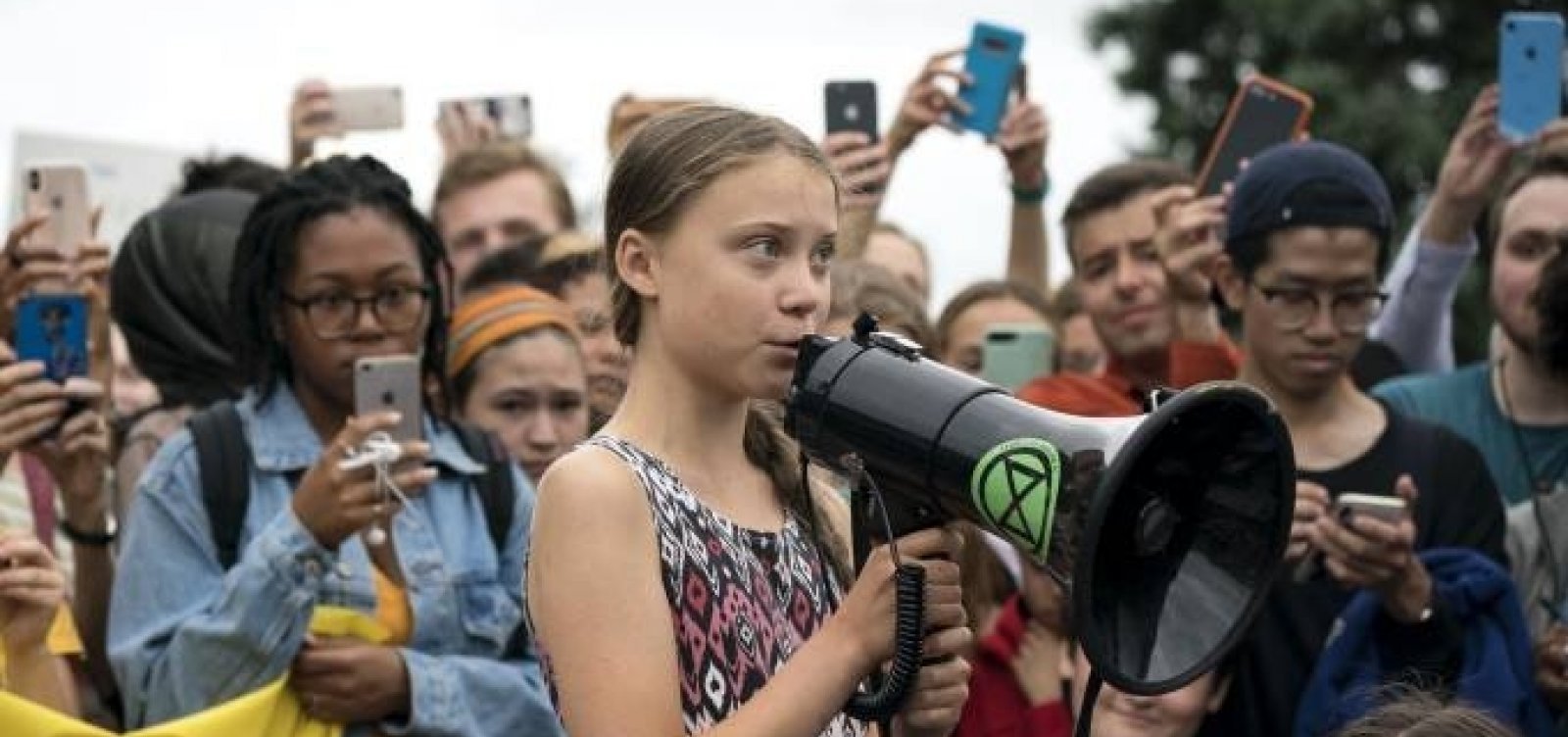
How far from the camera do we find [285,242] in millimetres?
5926

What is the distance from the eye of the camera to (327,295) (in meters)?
5.89

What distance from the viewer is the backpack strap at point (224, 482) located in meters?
5.62

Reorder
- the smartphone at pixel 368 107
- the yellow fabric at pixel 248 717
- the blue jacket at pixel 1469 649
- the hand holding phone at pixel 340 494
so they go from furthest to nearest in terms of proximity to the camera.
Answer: the smartphone at pixel 368 107
the blue jacket at pixel 1469 649
the hand holding phone at pixel 340 494
the yellow fabric at pixel 248 717

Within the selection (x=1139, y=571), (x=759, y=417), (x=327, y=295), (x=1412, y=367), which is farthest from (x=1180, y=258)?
(x=1139, y=571)

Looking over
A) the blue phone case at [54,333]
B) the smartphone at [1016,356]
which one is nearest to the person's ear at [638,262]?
the blue phone case at [54,333]

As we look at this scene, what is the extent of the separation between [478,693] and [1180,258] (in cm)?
208

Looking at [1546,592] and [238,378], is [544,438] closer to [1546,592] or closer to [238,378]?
[238,378]

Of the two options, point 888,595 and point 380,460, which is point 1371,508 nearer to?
point 380,460

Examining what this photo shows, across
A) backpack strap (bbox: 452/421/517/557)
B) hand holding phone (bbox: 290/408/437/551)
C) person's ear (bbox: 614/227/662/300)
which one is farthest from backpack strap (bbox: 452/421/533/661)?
person's ear (bbox: 614/227/662/300)

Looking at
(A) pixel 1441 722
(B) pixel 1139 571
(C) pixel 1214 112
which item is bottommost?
(C) pixel 1214 112

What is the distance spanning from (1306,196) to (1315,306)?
23 cm

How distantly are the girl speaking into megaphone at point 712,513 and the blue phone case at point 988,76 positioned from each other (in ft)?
10.5

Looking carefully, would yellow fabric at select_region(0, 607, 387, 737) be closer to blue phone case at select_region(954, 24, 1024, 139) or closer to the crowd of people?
the crowd of people

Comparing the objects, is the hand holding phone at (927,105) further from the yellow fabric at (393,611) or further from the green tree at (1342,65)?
the green tree at (1342,65)
